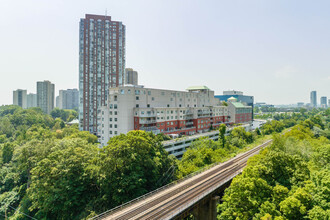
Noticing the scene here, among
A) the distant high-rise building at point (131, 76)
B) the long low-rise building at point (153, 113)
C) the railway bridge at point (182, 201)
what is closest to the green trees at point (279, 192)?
the railway bridge at point (182, 201)

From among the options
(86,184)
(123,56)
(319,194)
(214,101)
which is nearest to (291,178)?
(319,194)

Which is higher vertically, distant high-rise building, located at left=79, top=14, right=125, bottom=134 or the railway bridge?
distant high-rise building, located at left=79, top=14, right=125, bottom=134

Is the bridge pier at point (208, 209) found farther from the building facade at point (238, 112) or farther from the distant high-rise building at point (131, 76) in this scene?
the distant high-rise building at point (131, 76)

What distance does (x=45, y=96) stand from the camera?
585 feet

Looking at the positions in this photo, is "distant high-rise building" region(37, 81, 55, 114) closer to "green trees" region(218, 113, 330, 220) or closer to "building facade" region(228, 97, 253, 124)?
"building facade" region(228, 97, 253, 124)

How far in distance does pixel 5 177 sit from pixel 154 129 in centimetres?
4687

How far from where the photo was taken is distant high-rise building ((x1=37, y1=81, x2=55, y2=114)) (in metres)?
173

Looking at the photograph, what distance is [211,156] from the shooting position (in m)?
51.8

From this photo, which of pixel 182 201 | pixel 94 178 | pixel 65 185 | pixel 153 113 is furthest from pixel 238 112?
pixel 65 185

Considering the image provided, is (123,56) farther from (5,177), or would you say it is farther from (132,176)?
(132,176)

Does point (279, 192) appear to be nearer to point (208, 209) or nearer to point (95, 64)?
point (208, 209)

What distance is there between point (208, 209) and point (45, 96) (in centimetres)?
19204

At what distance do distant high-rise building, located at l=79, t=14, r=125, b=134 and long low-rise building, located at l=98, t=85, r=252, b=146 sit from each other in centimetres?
2338

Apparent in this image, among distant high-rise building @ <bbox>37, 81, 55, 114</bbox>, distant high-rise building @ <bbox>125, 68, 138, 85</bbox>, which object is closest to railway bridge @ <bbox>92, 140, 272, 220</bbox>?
distant high-rise building @ <bbox>125, 68, 138, 85</bbox>
